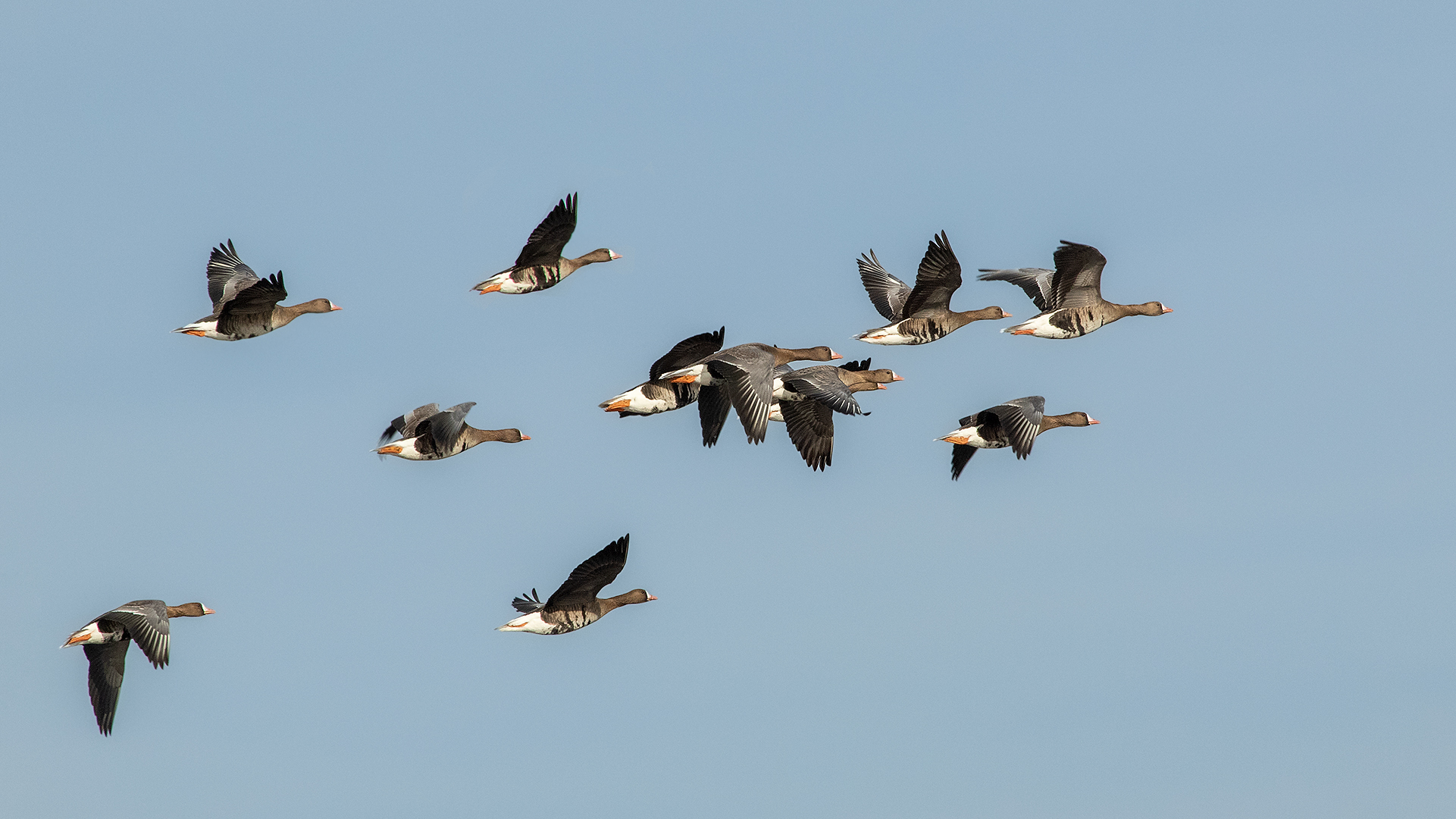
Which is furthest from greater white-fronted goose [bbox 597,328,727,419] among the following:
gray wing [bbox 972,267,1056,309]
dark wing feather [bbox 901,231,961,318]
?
gray wing [bbox 972,267,1056,309]

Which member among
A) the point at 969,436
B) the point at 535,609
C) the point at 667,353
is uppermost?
the point at 667,353

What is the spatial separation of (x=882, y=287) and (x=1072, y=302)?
16.7ft

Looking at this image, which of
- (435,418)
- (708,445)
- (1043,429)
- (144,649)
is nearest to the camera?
(144,649)

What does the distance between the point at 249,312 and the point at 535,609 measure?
775cm

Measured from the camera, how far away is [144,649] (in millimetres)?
26406

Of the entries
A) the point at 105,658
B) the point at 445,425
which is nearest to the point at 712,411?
the point at 445,425

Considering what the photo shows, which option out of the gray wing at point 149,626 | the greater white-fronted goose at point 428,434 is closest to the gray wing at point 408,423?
the greater white-fronted goose at point 428,434

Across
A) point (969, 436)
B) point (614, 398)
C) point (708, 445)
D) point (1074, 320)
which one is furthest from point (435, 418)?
point (1074, 320)

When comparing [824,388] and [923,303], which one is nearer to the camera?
[824,388]

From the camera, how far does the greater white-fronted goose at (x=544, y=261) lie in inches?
1280

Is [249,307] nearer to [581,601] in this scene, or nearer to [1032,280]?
[581,601]

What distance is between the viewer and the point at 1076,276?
108 ft

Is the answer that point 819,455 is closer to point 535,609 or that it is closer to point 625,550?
point 625,550

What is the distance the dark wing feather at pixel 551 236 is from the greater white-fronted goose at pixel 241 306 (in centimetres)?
399
